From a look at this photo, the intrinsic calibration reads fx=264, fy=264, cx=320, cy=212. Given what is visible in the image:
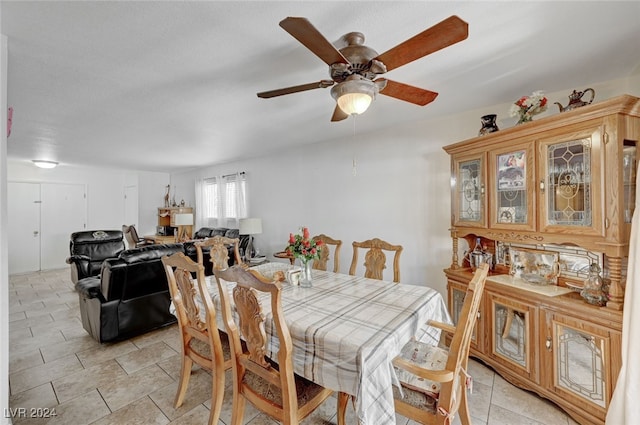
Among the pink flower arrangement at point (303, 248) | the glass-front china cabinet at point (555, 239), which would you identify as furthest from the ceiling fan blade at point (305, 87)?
the glass-front china cabinet at point (555, 239)

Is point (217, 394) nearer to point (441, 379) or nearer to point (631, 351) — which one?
point (441, 379)

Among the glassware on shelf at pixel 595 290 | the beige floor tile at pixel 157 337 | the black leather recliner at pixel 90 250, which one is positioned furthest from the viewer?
the black leather recliner at pixel 90 250

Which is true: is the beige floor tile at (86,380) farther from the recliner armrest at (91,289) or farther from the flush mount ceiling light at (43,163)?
the flush mount ceiling light at (43,163)

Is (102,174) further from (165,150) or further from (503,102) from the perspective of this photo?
(503,102)

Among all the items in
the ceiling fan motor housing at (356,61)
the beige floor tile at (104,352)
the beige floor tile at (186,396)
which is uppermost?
the ceiling fan motor housing at (356,61)

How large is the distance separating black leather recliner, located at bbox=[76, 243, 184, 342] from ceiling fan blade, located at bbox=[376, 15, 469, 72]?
9.53 feet

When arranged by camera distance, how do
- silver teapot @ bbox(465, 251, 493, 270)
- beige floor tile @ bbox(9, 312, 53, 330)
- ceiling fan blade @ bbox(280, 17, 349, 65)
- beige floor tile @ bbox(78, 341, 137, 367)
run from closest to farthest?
ceiling fan blade @ bbox(280, 17, 349, 65) → beige floor tile @ bbox(78, 341, 137, 367) → silver teapot @ bbox(465, 251, 493, 270) → beige floor tile @ bbox(9, 312, 53, 330)

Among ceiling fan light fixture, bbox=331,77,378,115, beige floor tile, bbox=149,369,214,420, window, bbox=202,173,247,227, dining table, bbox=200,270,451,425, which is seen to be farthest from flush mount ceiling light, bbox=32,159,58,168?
ceiling fan light fixture, bbox=331,77,378,115

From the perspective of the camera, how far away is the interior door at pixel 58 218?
5.99 meters

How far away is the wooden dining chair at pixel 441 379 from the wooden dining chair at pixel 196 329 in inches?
41.1

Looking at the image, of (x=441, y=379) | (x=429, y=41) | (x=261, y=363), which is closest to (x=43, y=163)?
(x=261, y=363)

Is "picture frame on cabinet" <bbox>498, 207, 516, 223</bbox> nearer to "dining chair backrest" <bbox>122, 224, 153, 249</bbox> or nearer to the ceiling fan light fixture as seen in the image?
the ceiling fan light fixture

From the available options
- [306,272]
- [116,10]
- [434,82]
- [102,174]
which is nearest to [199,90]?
[116,10]

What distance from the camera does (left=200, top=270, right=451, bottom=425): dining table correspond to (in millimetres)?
1155
